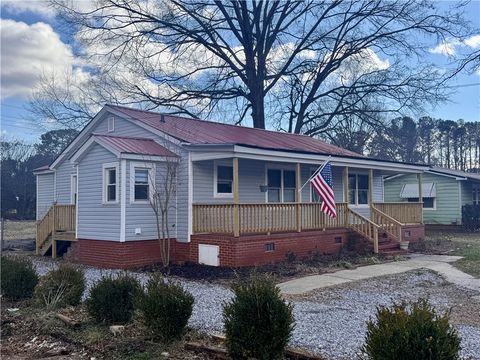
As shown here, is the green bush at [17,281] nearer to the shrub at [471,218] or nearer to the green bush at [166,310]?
the green bush at [166,310]

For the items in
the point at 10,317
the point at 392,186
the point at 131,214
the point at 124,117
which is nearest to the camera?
the point at 10,317

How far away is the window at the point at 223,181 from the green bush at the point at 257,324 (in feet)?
33.1

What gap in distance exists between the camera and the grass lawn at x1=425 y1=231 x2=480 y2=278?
1389 cm

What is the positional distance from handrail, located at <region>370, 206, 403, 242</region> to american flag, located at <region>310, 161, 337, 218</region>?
3746 millimetres

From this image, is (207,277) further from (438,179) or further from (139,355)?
(438,179)

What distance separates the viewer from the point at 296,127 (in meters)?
31.3

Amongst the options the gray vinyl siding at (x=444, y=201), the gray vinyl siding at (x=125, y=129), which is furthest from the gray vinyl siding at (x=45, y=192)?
the gray vinyl siding at (x=444, y=201)

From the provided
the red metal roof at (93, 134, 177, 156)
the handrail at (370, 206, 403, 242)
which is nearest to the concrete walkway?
the handrail at (370, 206, 403, 242)

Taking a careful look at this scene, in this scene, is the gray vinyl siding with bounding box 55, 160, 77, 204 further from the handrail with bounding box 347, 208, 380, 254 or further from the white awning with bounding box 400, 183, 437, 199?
the white awning with bounding box 400, 183, 437, 199

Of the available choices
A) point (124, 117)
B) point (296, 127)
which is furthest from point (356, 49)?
point (124, 117)

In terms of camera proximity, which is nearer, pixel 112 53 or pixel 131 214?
pixel 131 214

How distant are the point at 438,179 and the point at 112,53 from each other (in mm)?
19834

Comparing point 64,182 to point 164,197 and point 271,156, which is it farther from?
point 271,156

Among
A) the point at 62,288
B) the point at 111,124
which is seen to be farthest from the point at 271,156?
the point at 62,288
